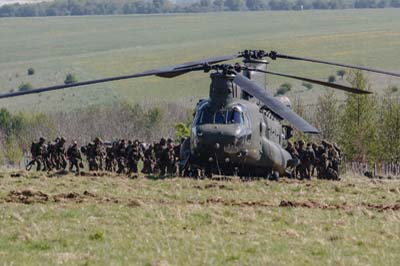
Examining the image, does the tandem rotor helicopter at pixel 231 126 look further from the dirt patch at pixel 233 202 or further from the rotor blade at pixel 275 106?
the dirt patch at pixel 233 202

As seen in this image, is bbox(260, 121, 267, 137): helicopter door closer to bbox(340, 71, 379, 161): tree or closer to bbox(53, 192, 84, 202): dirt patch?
bbox(53, 192, 84, 202): dirt patch

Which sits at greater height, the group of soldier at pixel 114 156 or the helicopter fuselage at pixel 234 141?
the helicopter fuselage at pixel 234 141

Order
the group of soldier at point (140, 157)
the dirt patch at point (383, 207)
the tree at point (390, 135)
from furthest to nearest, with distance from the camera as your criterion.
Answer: the tree at point (390, 135) → the group of soldier at point (140, 157) → the dirt patch at point (383, 207)

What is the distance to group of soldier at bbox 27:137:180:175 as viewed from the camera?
98.9ft

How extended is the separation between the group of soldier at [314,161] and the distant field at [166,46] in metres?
65.1

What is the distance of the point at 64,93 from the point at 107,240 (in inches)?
3967

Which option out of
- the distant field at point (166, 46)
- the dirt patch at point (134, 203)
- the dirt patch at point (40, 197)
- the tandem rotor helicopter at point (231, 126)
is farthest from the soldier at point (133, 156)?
the distant field at point (166, 46)

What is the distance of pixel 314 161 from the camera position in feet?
98.1

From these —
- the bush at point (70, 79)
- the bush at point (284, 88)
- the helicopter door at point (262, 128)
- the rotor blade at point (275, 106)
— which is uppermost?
the rotor blade at point (275, 106)

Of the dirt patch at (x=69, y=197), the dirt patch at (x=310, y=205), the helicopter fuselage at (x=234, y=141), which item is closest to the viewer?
the dirt patch at (x=310, y=205)

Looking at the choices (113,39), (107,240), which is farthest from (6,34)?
(107,240)

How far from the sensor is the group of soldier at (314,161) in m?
29.7

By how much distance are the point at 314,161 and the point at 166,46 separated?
119m

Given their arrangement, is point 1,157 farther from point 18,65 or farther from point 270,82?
point 18,65
